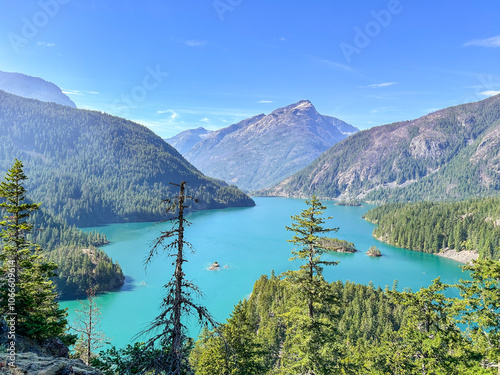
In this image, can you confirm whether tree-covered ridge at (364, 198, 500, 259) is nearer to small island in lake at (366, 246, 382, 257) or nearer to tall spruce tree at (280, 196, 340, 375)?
small island in lake at (366, 246, 382, 257)

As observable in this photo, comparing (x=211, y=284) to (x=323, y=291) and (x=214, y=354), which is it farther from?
(x=323, y=291)

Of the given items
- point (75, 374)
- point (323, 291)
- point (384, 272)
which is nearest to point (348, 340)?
point (323, 291)

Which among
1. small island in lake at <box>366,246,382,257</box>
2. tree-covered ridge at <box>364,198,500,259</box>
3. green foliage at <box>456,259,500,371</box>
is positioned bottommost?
small island in lake at <box>366,246,382,257</box>

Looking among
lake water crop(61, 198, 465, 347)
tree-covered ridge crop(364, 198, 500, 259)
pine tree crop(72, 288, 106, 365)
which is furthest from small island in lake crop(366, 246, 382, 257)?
pine tree crop(72, 288, 106, 365)

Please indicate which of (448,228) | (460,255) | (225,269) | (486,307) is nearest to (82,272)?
(225,269)

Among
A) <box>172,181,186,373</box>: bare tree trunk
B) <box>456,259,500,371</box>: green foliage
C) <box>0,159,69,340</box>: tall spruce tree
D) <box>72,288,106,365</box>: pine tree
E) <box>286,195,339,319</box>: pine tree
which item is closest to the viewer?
<box>172,181,186,373</box>: bare tree trunk

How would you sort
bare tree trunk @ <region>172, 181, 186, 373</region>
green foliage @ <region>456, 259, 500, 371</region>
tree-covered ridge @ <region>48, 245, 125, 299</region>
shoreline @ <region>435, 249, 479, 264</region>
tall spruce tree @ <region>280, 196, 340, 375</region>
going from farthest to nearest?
shoreline @ <region>435, 249, 479, 264</region> → tree-covered ridge @ <region>48, 245, 125, 299</region> → tall spruce tree @ <region>280, 196, 340, 375</region> → green foliage @ <region>456, 259, 500, 371</region> → bare tree trunk @ <region>172, 181, 186, 373</region>
